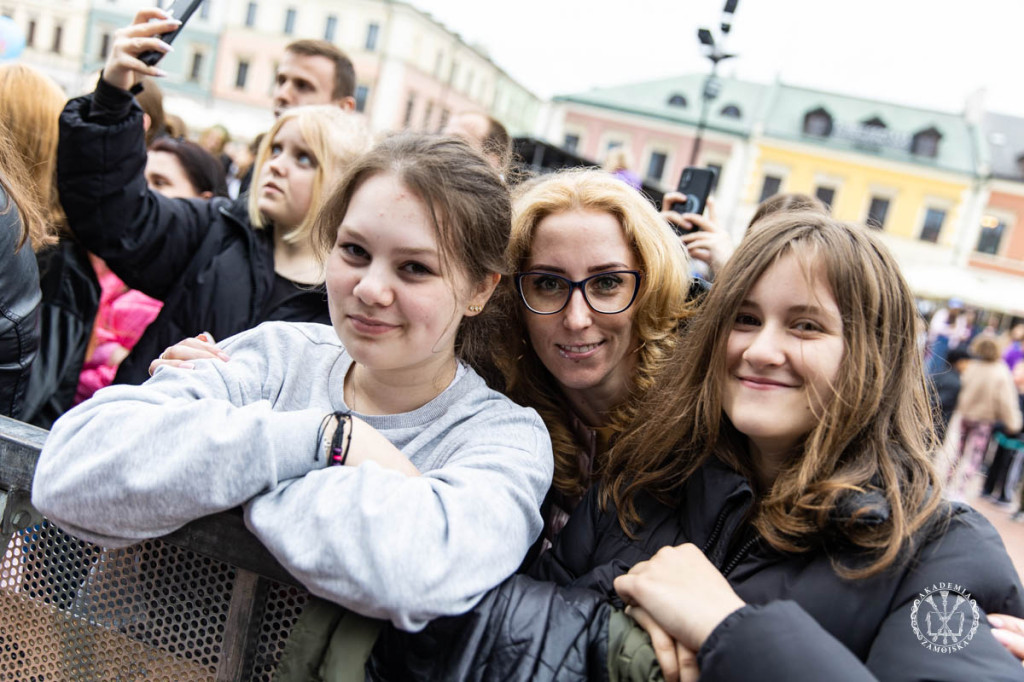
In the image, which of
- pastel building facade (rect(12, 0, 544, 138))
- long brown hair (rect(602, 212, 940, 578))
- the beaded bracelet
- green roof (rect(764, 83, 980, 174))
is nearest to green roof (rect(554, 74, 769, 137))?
green roof (rect(764, 83, 980, 174))

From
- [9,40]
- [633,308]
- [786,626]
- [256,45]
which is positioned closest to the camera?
[786,626]

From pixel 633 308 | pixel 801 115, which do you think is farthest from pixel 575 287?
pixel 801 115

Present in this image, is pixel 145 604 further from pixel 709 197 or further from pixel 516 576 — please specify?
pixel 709 197

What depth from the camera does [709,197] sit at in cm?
312

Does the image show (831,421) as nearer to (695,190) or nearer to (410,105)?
(695,190)

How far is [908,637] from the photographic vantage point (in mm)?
1189

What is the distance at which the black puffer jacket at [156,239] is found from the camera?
2.38m

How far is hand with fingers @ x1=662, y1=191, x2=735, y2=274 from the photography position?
9.37 feet

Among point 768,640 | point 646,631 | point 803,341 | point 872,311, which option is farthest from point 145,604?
point 872,311

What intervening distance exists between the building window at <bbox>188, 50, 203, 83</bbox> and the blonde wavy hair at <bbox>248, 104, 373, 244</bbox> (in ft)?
141

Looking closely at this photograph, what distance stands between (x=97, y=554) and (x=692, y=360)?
1.24 meters

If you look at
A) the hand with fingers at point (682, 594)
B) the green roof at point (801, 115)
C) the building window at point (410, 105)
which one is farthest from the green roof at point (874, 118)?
the hand with fingers at point (682, 594)

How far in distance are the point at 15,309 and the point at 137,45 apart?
92 cm

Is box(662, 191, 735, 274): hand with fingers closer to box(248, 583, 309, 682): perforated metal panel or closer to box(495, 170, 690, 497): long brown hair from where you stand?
box(495, 170, 690, 497): long brown hair
